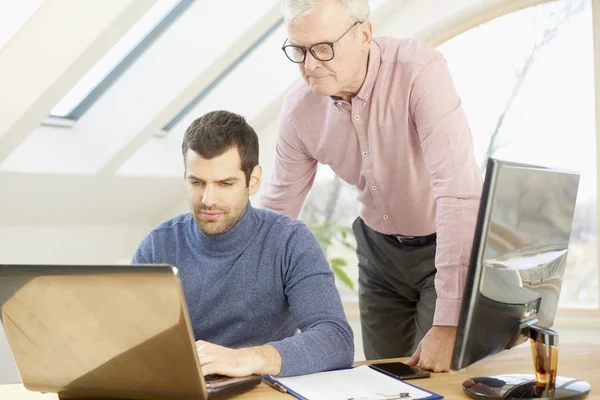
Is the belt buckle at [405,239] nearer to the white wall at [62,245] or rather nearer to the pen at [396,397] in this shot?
the pen at [396,397]

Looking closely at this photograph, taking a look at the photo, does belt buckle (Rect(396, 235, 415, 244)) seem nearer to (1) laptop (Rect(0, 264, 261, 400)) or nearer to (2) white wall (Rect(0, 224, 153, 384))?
(1) laptop (Rect(0, 264, 261, 400))

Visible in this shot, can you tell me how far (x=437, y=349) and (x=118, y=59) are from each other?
236 centimetres

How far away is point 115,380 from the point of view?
134cm

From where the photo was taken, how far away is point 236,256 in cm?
193

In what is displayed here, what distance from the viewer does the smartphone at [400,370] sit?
161 centimetres

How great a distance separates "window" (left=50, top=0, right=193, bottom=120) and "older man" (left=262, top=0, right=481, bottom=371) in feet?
4.51

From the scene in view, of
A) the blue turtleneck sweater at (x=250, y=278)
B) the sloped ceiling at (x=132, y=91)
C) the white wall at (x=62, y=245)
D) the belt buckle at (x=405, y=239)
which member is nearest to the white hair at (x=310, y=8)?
the blue turtleneck sweater at (x=250, y=278)

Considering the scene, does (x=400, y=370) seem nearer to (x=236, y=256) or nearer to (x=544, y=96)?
(x=236, y=256)

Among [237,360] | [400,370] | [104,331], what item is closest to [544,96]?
[400,370]

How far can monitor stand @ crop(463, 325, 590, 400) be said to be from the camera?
145cm

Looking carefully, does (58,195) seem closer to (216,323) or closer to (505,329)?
(216,323)

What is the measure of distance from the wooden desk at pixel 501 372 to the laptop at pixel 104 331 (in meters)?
0.11

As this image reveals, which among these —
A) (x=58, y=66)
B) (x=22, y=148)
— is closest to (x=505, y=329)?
(x=58, y=66)

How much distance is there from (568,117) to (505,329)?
257 centimetres
